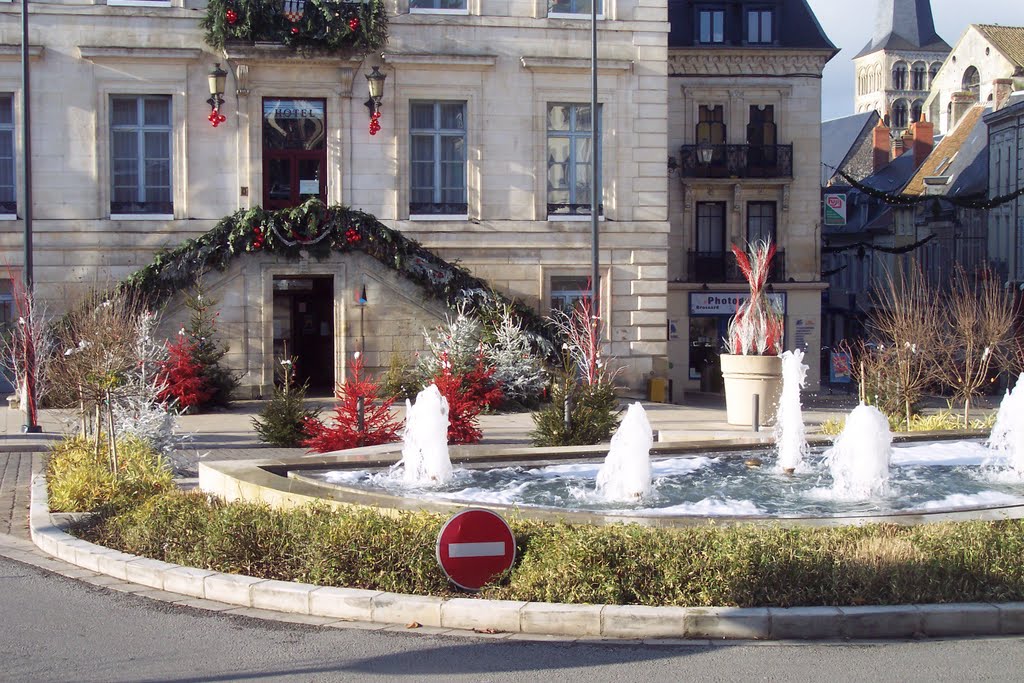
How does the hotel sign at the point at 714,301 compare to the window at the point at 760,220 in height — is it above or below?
below

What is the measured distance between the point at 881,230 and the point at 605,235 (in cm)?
3317

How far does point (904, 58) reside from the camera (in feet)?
361

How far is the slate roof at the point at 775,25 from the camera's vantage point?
3922cm

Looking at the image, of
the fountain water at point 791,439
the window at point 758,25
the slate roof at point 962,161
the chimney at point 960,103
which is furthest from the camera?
the chimney at point 960,103

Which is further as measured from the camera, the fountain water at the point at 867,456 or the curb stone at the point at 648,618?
the fountain water at the point at 867,456

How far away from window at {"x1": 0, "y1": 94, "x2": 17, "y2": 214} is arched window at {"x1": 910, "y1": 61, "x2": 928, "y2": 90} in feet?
316

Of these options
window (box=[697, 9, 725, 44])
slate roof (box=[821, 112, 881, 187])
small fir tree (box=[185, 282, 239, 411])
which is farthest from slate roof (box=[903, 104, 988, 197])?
small fir tree (box=[185, 282, 239, 411])

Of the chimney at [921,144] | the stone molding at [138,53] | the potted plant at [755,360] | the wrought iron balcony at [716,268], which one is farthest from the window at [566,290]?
the chimney at [921,144]

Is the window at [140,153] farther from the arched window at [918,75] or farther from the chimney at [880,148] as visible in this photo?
the arched window at [918,75]

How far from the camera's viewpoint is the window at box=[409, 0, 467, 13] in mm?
27531

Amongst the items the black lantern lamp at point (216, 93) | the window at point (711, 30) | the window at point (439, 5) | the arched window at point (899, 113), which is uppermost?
the arched window at point (899, 113)

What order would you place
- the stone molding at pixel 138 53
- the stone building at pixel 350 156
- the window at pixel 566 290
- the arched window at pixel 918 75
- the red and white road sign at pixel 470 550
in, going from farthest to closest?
1. the arched window at pixel 918 75
2. the window at pixel 566 290
3. the stone building at pixel 350 156
4. the stone molding at pixel 138 53
5. the red and white road sign at pixel 470 550

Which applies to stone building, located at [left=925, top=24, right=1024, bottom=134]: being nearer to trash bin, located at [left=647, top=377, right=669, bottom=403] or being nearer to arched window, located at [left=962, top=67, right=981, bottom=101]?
arched window, located at [left=962, top=67, right=981, bottom=101]

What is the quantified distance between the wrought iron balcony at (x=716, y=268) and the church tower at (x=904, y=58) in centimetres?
7451
